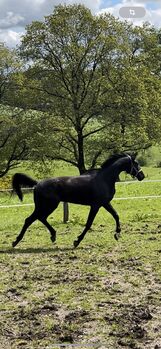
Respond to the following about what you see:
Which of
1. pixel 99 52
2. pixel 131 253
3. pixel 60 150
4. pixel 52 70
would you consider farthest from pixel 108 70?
pixel 131 253

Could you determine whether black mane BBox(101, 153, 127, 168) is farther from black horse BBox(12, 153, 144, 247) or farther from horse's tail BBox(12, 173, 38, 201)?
horse's tail BBox(12, 173, 38, 201)

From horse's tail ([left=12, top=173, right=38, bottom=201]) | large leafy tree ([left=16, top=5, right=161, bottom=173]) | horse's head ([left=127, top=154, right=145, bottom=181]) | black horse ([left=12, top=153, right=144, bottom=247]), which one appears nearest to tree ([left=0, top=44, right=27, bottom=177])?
large leafy tree ([left=16, top=5, right=161, bottom=173])

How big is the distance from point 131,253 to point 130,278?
5.86 feet

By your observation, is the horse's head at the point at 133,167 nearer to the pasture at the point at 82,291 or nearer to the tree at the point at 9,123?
the pasture at the point at 82,291

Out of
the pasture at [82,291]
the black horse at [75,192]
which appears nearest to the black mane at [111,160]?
the black horse at [75,192]

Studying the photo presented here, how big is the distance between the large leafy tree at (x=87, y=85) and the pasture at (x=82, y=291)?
19714 mm

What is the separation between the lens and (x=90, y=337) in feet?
16.6

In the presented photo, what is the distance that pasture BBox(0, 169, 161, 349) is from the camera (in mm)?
5086

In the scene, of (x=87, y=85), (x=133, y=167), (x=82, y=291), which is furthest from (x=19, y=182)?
(x=87, y=85)

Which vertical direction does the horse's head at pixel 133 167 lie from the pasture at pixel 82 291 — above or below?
above

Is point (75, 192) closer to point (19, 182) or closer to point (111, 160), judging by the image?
point (111, 160)

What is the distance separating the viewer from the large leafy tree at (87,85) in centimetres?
3038

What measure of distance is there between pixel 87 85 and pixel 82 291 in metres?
25.8

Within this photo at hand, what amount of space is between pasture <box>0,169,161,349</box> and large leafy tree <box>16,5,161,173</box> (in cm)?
1971
